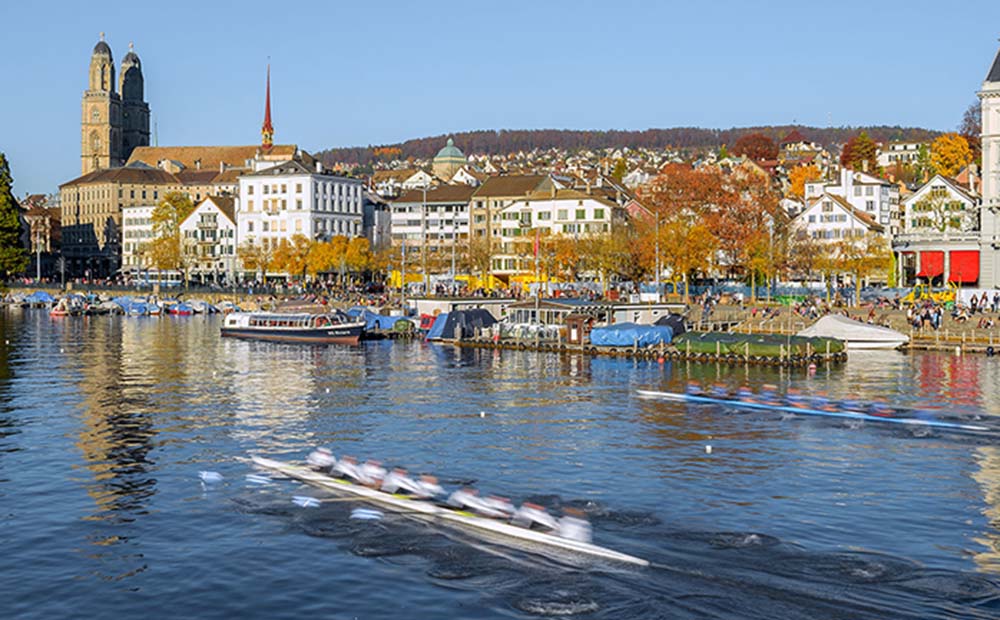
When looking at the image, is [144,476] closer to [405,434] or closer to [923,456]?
[405,434]

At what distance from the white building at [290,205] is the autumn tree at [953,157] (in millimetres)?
86232

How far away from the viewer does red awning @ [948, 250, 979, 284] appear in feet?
332

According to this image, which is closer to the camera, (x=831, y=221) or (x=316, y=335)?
(x=316, y=335)

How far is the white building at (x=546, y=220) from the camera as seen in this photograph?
483 ft

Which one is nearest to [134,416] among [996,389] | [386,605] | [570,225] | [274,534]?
[274,534]

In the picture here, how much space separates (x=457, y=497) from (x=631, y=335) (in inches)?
1913

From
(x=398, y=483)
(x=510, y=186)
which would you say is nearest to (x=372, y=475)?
(x=398, y=483)

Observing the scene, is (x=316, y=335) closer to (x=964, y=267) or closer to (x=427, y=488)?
(x=964, y=267)

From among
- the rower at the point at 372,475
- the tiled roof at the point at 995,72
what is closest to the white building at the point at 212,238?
the tiled roof at the point at 995,72

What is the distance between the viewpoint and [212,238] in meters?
178

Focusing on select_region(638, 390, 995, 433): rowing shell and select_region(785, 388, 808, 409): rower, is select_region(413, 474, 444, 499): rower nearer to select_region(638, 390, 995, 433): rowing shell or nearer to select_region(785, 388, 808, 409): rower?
select_region(638, 390, 995, 433): rowing shell

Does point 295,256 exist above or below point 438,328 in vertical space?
Answer: above

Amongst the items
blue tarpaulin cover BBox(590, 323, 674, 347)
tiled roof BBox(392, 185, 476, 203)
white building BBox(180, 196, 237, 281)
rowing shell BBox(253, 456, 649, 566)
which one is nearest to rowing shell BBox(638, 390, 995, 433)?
blue tarpaulin cover BBox(590, 323, 674, 347)

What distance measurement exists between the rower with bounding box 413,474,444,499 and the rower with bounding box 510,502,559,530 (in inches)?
142
